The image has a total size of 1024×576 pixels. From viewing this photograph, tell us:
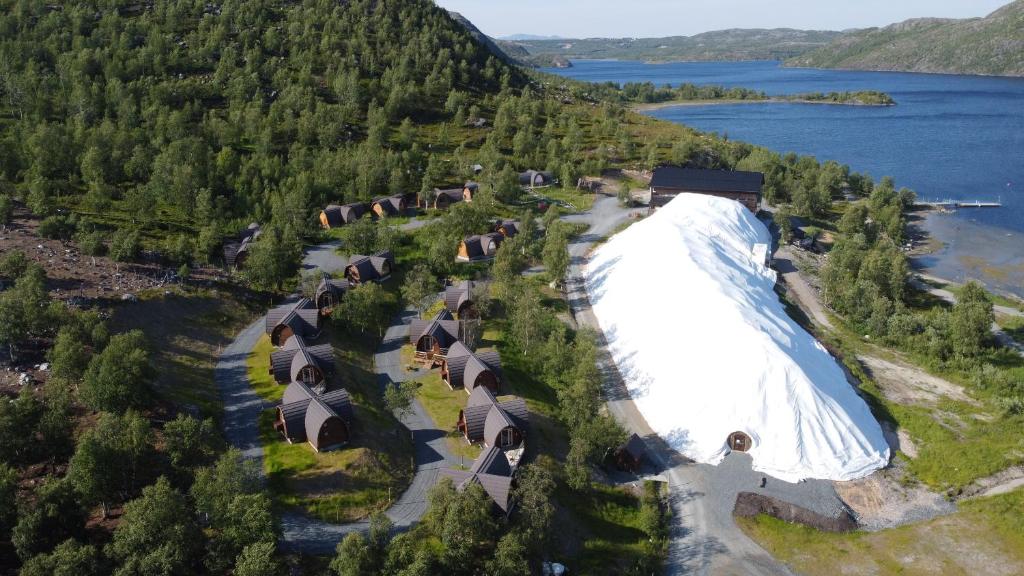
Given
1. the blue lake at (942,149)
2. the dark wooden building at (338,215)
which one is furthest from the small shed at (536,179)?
the blue lake at (942,149)

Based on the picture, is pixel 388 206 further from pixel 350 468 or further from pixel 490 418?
pixel 350 468

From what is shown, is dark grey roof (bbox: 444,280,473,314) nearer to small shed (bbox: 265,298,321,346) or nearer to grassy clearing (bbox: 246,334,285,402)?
small shed (bbox: 265,298,321,346)

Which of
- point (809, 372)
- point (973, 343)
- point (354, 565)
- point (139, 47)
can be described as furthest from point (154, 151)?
point (973, 343)

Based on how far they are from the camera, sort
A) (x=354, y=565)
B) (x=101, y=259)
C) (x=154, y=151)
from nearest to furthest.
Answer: (x=354, y=565), (x=101, y=259), (x=154, y=151)

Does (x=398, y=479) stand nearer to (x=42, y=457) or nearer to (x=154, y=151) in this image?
(x=42, y=457)

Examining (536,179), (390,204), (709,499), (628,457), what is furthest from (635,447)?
(536,179)

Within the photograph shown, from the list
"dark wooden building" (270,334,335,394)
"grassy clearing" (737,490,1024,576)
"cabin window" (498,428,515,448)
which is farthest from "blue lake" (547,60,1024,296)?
"dark wooden building" (270,334,335,394)
